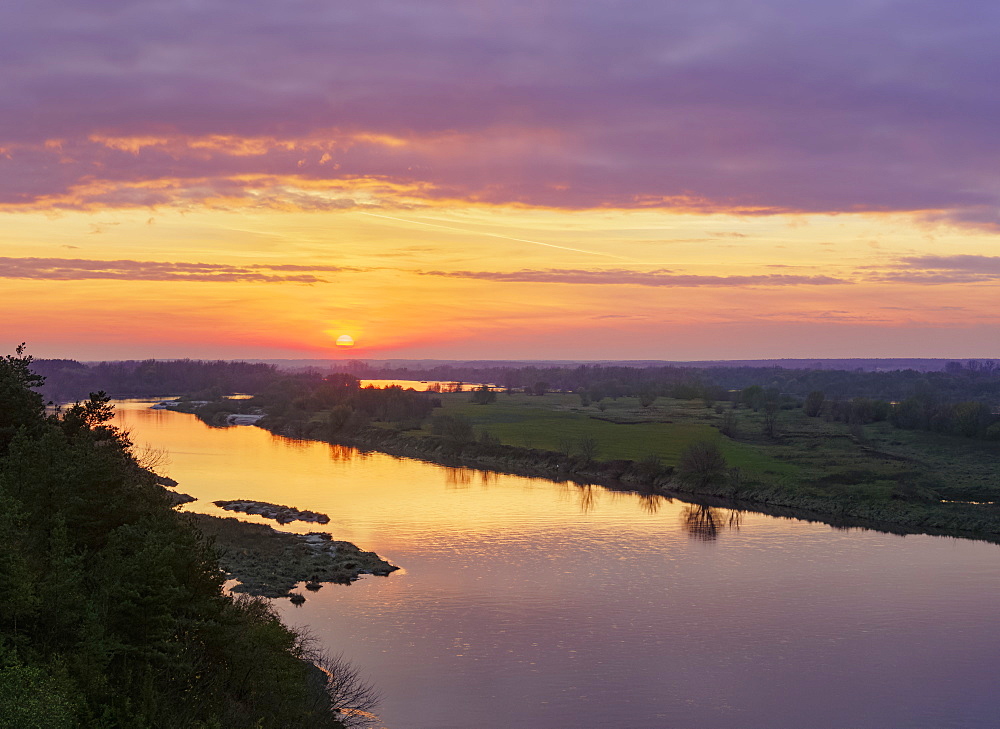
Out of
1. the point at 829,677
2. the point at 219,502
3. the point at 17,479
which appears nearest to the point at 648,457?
the point at 219,502

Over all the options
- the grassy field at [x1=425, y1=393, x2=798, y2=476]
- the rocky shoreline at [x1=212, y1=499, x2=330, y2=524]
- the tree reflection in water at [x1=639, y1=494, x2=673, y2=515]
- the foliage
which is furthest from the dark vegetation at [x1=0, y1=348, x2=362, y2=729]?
the grassy field at [x1=425, y1=393, x2=798, y2=476]

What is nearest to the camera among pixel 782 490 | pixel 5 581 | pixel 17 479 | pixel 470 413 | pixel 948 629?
pixel 5 581

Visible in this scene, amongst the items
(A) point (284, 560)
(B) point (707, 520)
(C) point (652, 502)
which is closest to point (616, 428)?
(C) point (652, 502)

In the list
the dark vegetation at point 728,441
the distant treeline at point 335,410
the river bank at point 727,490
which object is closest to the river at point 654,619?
the river bank at point 727,490

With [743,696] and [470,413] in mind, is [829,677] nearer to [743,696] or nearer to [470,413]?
[743,696]

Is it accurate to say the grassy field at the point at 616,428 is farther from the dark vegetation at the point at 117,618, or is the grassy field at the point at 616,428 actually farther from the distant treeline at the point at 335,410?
the dark vegetation at the point at 117,618

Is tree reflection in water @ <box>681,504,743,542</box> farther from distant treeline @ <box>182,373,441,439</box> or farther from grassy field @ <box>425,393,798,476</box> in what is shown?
distant treeline @ <box>182,373,441,439</box>

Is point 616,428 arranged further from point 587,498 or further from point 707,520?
point 707,520
